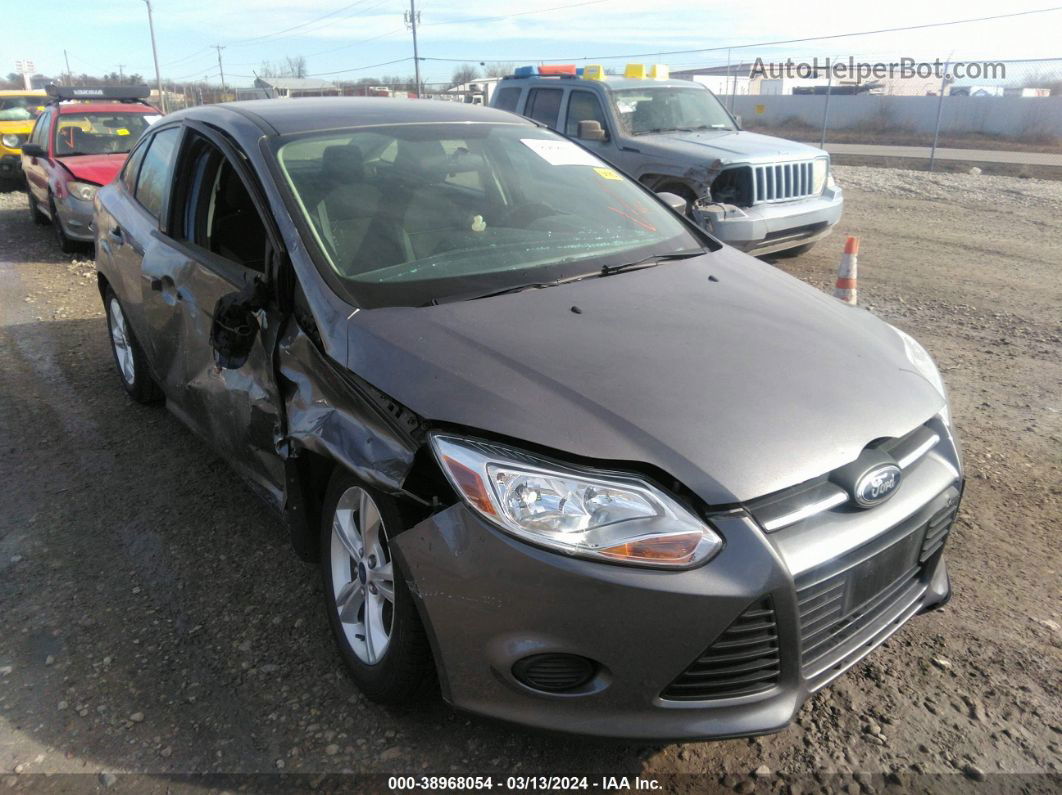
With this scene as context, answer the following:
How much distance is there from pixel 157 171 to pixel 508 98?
7.08 m

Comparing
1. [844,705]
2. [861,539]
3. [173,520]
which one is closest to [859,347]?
[861,539]

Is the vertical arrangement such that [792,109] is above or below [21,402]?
above

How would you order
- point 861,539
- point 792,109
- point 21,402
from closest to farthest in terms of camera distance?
1. point 861,539
2. point 21,402
3. point 792,109

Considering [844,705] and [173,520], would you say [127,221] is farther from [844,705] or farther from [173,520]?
[844,705]

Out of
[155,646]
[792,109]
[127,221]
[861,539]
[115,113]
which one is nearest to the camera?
[861,539]

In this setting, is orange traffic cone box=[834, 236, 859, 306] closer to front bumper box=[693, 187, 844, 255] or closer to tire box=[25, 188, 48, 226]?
front bumper box=[693, 187, 844, 255]

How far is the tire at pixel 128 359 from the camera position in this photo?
4.70 meters

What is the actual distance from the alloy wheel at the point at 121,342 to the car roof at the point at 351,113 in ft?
5.10

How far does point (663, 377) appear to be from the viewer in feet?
7.34

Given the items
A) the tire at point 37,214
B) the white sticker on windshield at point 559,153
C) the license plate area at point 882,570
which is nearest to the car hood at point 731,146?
the white sticker on windshield at point 559,153

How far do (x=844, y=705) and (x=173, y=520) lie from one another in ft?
9.26

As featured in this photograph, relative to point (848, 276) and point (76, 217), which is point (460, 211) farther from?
point (76, 217)

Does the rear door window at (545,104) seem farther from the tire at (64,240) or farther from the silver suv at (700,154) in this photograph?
the tire at (64,240)

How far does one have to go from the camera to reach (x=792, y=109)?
38531mm
